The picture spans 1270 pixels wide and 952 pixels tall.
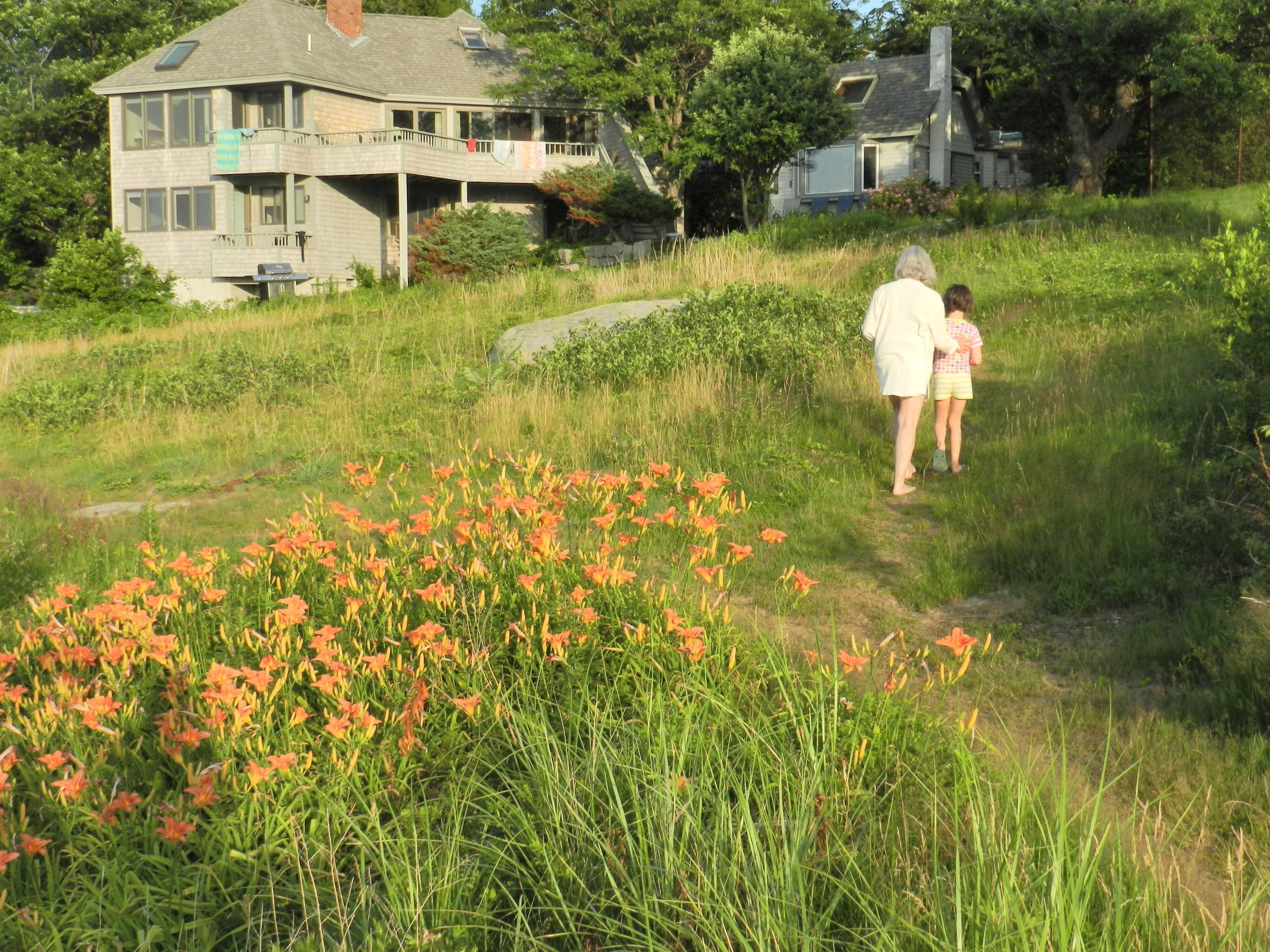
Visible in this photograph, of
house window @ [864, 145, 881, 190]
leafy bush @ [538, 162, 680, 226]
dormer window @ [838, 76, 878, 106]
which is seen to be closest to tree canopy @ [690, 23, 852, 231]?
leafy bush @ [538, 162, 680, 226]

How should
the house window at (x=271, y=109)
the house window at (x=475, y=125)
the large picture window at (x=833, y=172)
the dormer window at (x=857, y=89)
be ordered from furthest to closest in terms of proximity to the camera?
the dormer window at (x=857, y=89)
the large picture window at (x=833, y=172)
the house window at (x=475, y=125)
the house window at (x=271, y=109)

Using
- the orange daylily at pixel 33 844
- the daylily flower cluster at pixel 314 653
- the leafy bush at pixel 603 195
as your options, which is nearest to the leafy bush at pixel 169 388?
the daylily flower cluster at pixel 314 653

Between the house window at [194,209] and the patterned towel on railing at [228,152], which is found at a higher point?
the patterned towel on railing at [228,152]

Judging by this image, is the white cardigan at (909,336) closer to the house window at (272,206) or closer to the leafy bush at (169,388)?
the leafy bush at (169,388)

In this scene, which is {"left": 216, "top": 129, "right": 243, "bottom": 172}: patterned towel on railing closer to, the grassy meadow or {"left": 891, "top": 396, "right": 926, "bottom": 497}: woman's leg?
the grassy meadow

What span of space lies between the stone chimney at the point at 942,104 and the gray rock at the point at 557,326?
2578 centimetres

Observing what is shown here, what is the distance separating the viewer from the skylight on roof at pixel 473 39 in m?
39.9

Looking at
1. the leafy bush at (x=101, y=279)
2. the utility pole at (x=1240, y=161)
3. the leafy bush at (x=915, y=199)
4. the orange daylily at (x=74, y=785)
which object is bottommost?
the orange daylily at (x=74, y=785)

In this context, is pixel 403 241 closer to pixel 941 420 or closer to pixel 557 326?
pixel 557 326

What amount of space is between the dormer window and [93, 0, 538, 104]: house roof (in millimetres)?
11622

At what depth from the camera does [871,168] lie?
1577 inches

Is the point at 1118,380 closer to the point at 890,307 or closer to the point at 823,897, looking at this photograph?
the point at 890,307

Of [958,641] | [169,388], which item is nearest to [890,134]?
[169,388]

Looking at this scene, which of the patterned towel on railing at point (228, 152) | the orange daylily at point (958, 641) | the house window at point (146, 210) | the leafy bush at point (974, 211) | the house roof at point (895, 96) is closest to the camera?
the orange daylily at point (958, 641)
